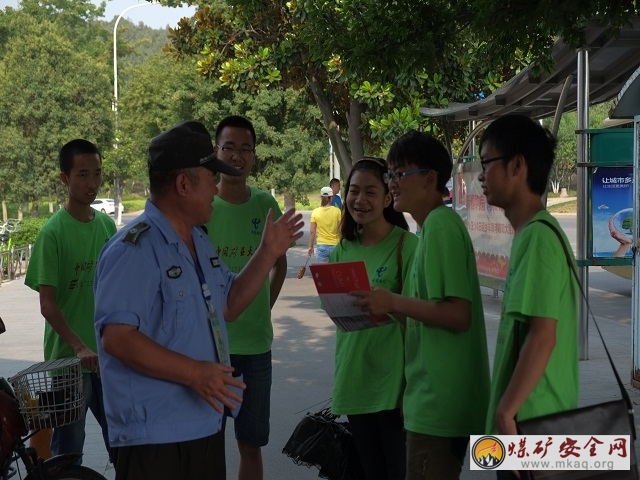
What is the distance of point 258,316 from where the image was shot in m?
4.87

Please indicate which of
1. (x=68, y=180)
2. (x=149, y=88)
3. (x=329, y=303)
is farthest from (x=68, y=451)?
(x=149, y=88)

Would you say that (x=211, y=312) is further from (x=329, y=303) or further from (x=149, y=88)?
(x=149, y=88)

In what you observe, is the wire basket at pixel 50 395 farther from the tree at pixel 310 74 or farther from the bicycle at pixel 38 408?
the tree at pixel 310 74

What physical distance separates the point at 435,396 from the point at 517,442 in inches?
24.4

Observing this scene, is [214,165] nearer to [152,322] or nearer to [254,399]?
[152,322]

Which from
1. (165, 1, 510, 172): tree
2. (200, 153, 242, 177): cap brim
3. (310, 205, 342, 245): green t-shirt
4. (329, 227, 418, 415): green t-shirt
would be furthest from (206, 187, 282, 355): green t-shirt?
(310, 205, 342, 245): green t-shirt

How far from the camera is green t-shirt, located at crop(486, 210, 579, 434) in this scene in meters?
2.79

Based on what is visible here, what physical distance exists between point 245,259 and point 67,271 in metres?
0.85

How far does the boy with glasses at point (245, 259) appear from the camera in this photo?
191 inches

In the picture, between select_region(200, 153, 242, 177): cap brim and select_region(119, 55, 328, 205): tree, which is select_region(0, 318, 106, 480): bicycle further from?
select_region(119, 55, 328, 205): tree

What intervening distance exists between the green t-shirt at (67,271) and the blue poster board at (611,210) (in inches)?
248

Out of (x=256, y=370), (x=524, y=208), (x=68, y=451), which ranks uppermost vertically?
(x=524, y=208)

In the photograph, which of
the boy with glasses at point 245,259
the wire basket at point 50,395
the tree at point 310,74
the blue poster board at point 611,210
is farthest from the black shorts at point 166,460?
the tree at point 310,74

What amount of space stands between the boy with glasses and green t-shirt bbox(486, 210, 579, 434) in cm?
209
